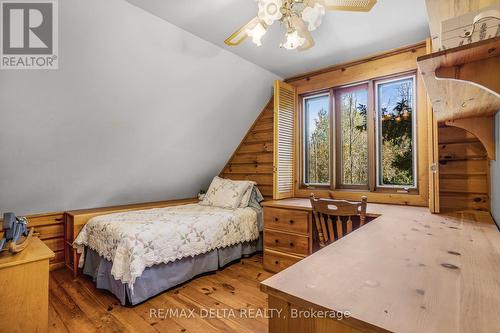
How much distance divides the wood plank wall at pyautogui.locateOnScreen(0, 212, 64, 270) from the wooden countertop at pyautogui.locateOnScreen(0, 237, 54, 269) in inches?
50.6

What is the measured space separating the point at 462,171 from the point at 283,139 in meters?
1.67

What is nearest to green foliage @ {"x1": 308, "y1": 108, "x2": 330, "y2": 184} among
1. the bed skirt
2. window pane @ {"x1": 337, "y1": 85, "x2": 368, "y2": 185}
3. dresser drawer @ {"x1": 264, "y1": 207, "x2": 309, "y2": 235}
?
window pane @ {"x1": 337, "y1": 85, "x2": 368, "y2": 185}

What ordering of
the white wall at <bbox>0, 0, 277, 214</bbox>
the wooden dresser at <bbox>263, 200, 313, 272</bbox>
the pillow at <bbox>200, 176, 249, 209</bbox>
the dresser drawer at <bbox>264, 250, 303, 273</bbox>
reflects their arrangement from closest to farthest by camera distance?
the white wall at <bbox>0, 0, 277, 214</bbox> < the wooden dresser at <bbox>263, 200, 313, 272</bbox> < the dresser drawer at <bbox>264, 250, 303, 273</bbox> < the pillow at <bbox>200, 176, 249, 209</bbox>

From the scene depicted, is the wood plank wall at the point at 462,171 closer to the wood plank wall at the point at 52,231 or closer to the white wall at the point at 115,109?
the white wall at the point at 115,109

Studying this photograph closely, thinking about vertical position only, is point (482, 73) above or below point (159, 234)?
above

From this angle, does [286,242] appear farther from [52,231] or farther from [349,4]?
[52,231]

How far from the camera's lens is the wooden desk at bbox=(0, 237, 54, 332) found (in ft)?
4.54

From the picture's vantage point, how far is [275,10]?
1313 millimetres

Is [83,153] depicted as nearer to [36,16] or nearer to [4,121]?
[4,121]

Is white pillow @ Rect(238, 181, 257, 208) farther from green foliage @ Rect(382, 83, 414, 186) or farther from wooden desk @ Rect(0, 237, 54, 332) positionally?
wooden desk @ Rect(0, 237, 54, 332)

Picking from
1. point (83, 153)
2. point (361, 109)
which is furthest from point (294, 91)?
point (83, 153)

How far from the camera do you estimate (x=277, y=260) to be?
2535 mm

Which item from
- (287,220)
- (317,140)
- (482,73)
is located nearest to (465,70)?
(482,73)

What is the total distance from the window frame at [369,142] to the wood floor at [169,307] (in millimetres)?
1276
